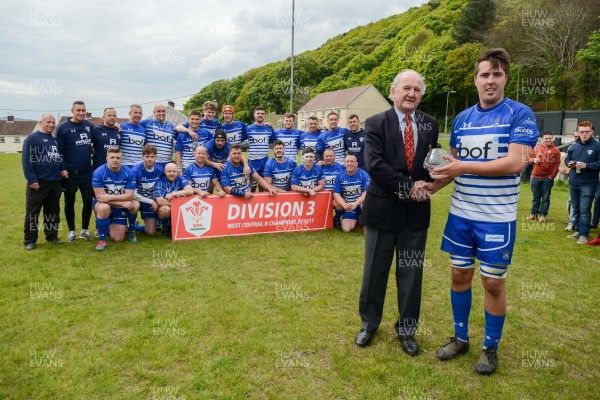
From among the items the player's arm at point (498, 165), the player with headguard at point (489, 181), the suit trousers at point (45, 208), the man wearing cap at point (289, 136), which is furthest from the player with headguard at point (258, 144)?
the player's arm at point (498, 165)

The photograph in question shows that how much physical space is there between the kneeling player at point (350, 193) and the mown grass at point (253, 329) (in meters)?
1.60

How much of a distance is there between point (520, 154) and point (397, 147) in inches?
35.1

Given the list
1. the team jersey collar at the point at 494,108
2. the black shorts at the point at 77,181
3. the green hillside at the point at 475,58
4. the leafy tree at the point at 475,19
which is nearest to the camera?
the team jersey collar at the point at 494,108

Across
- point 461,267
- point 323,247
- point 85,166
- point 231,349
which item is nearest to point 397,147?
point 461,267

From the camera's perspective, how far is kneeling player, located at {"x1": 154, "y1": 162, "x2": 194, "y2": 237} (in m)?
6.88

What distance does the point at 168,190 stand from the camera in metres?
7.05

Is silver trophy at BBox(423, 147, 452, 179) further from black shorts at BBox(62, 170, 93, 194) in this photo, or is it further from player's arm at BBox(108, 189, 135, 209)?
black shorts at BBox(62, 170, 93, 194)

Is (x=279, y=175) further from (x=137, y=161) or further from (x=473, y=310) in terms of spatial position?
(x=473, y=310)

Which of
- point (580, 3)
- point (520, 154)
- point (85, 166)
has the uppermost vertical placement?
point (580, 3)

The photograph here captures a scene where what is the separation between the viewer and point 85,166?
6.73m

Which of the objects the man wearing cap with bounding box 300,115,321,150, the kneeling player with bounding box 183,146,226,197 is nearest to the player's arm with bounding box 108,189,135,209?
the kneeling player with bounding box 183,146,226,197

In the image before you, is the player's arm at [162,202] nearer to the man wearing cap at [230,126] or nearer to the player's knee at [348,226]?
the man wearing cap at [230,126]

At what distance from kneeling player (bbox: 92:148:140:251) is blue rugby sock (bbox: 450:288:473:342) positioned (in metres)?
5.41

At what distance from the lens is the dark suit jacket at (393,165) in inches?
123
